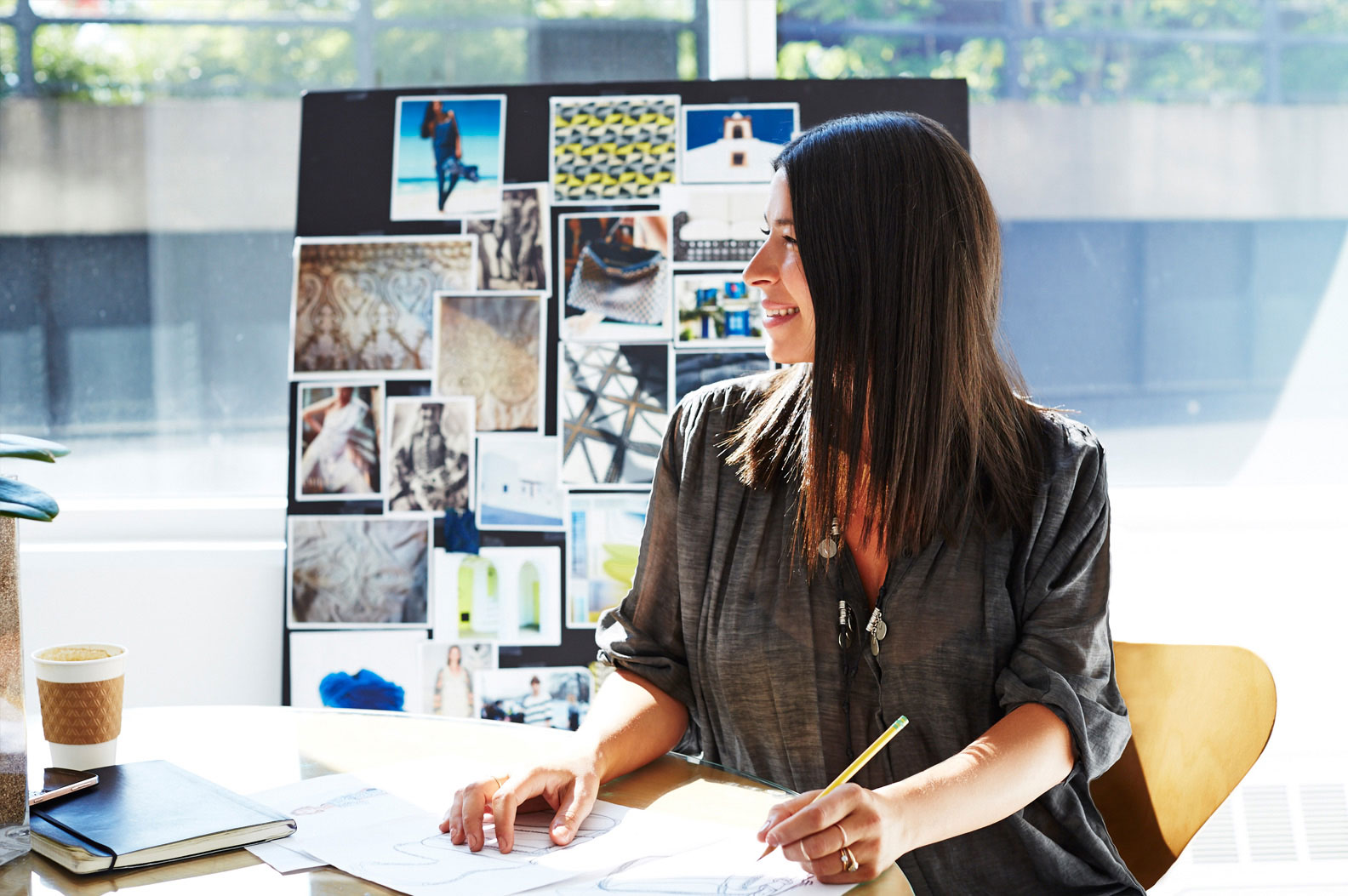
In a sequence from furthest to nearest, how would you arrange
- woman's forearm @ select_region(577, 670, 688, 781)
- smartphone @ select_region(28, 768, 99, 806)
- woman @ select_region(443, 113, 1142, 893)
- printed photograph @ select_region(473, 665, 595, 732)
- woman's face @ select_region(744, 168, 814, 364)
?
printed photograph @ select_region(473, 665, 595, 732)
woman's face @ select_region(744, 168, 814, 364)
woman @ select_region(443, 113, 1142, 893)
woman's forearm @ select_region(577, 670, 688, 781)
smartphone @ select_region(28, 768, 99, 806)

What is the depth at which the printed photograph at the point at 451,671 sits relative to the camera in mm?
2193

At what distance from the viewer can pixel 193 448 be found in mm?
2557

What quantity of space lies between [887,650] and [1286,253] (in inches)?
75.3

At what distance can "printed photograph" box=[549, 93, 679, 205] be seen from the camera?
222 cm

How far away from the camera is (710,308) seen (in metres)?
2.22

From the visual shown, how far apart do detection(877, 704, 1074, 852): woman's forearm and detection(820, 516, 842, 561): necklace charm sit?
Answer: 26cm

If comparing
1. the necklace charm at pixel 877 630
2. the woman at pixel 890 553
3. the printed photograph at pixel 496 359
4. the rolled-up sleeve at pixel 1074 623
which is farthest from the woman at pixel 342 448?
the rolled-up sleeve at pixel 1074 623

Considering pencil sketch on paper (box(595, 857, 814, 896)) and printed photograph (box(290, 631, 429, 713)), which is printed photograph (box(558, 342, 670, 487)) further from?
pencil sketch on paper (box(595, 857, 814, 896))

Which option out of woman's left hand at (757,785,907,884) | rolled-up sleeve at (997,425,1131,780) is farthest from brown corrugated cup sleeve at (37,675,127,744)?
rolled-up sleeve at (997,425,1131,780)

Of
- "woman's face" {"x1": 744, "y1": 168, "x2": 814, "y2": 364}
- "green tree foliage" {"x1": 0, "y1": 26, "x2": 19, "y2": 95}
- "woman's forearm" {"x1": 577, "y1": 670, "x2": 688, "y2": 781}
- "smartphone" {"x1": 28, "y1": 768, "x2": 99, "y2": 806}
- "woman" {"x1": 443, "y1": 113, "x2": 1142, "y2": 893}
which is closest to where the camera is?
"smartphone" {"x1": 28, "y1": 768, "x2": 99, "y2": 806}

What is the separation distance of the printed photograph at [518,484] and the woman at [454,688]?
265mm

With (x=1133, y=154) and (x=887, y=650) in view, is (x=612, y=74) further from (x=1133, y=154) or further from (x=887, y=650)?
(x=887, y=650)

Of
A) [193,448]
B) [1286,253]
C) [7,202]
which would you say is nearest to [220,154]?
[7,202]

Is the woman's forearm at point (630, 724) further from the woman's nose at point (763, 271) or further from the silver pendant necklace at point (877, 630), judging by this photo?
the woman's nose at point (763, 271)
